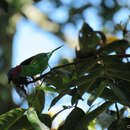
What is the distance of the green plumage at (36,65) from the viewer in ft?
2.47

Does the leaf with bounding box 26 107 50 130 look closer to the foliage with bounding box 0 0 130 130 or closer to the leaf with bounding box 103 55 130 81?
the foliage with bounding box 0 0 130 130

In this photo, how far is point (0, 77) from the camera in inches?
134

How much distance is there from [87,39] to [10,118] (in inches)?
14.6

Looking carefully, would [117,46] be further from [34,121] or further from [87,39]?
[34,121]

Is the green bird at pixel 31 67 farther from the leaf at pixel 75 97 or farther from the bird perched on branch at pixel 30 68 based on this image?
the leaf at pixel 75 97

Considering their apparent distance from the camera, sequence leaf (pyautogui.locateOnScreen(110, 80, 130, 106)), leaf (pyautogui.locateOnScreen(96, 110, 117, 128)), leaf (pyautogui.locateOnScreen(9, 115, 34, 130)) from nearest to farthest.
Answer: leaf (pyautogui.locateOnScreen(110, 80, 130, 106))
leaf (pyautogui.locateOnScreen(9, 115, 34, 130))
leaf (pyautogui.locateOnScreen(96, 110, 117, 128))

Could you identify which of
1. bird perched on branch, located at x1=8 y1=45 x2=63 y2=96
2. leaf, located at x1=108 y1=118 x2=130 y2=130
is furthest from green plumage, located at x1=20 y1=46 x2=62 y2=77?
leaf, located at x1=108 y1=118 x2=130 y2=130

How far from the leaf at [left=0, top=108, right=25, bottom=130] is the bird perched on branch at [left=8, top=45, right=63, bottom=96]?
5.1 inches

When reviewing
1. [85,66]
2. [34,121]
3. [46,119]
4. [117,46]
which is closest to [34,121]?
[34,121]

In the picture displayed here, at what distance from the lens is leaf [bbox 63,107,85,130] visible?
64cm

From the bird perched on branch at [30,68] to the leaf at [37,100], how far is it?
1.5 inches

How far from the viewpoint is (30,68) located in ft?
2.49

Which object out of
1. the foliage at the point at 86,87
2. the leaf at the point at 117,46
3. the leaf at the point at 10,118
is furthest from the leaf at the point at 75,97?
the leaf at the point at 117,46

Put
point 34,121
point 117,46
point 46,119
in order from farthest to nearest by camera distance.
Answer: point 117,46 → point 46,119 → point 34,121
